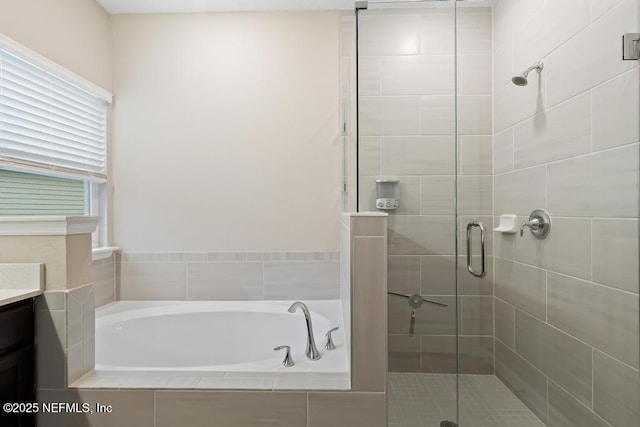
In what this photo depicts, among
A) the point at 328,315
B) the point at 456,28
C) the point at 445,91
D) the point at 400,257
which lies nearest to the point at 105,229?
the point at 328,315

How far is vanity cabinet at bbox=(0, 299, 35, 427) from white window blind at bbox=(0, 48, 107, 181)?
821 millimetres

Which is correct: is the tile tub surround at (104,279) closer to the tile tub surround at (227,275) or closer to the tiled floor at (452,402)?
the tile tub surround at (227,275)

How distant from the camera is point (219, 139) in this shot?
2295mm

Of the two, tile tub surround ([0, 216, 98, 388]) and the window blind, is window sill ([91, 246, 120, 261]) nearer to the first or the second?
the window blind

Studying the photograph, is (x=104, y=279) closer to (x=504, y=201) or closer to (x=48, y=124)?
(x=48, y=124)

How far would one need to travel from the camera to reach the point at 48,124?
1858 mm

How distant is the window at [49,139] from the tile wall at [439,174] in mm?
1735

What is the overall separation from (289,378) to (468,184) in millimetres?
1156

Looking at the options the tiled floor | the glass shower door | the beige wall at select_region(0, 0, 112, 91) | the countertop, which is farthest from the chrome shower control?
the beige wall at select_region(0, 0, 112, 91)

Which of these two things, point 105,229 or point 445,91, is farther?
point 105,229

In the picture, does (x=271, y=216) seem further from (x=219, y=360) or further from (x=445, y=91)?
(x=445, y=91)

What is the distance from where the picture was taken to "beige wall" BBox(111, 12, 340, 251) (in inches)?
89.8

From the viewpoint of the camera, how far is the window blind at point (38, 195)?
1685 mm

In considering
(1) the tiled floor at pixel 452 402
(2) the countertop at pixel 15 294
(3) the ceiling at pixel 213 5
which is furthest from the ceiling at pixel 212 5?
(1) the tiled floor at pixel 452 402
